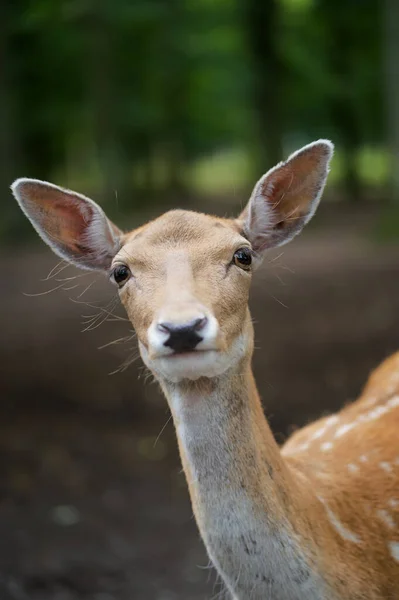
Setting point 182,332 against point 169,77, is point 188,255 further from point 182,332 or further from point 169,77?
point 169,77

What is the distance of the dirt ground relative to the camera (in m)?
5.06

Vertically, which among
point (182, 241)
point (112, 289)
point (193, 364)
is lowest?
point (112, 289)

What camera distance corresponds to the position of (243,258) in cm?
297

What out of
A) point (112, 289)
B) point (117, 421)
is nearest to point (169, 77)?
point (112, 289)

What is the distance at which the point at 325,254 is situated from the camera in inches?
480

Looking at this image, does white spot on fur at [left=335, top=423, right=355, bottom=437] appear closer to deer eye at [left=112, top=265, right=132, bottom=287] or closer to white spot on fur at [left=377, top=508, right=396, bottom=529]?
white spot on fur at [left=377, top=508, right=396, bottom=529]

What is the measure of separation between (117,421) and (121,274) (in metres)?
4.13

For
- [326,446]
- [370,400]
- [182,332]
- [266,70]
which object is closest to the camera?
[182,332]

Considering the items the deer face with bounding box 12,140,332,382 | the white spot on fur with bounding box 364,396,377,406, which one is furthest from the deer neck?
the white spot on fur with bounding box 364,396,377,406

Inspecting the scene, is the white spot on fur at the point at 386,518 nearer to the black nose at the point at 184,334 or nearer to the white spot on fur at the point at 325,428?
the white spot on fur at the point at 325,428

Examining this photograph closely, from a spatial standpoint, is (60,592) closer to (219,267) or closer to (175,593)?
(175,593)

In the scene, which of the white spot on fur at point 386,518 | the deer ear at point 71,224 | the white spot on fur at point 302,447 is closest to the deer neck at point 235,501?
the white spot on fur at point 386,518

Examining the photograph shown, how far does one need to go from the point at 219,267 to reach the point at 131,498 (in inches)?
134

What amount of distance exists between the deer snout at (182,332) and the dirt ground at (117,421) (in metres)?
1.01
